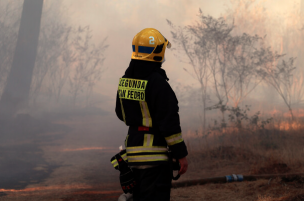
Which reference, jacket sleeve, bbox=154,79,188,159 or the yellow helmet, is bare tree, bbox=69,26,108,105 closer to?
the yellow helmet

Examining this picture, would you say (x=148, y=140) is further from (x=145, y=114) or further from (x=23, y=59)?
(x=23, y=59)

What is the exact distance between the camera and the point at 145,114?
215cm

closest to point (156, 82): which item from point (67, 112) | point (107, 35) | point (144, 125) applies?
point (144, 125)

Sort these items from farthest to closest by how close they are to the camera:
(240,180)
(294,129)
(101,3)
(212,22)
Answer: (101,3) < (212,22) < (294,129) < (240,180)

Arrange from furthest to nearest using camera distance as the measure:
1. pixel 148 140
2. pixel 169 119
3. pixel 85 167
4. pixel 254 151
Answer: pixel 85 167
pixel 254 151
pixel 148 140
pixel 169 119

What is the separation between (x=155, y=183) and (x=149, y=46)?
39.6 inches

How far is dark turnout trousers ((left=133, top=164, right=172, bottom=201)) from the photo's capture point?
80.7 inches

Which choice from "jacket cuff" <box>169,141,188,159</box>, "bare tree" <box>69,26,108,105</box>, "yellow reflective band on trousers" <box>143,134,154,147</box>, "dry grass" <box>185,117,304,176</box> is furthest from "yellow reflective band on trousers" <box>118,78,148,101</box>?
"bare tree" <box>69,26,108,105</box>

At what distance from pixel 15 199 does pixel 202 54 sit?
7938 mm

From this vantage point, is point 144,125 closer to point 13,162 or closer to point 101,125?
point 13,162

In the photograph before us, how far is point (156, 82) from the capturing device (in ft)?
6.94

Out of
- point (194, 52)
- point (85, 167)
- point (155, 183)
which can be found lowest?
point (85, 167)

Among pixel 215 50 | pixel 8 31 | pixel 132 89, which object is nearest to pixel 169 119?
pixel 132 89

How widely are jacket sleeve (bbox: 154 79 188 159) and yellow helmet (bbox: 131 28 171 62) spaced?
29 cm
